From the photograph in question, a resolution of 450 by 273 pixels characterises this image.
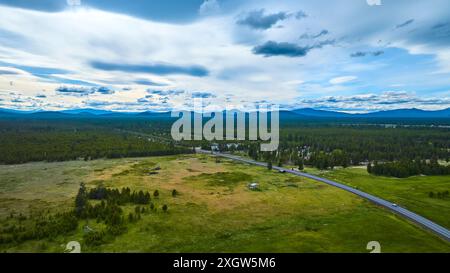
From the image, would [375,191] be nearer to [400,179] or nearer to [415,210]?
[415,210]

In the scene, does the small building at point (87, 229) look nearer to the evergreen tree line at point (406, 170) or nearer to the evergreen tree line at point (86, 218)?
the evergreen tree line at point (86, 218)

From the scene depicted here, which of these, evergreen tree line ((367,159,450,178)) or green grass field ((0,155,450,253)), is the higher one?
evergreen tree line ((367,159,450,178))

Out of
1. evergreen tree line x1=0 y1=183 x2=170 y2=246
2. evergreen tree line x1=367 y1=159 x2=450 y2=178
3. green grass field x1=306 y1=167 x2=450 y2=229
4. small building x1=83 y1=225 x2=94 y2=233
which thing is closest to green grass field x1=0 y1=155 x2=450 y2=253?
small building x1=83 y1=225 x2=94 y2=233

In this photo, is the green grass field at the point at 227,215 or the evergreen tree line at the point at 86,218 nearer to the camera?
the green grass field at the point at 227,215

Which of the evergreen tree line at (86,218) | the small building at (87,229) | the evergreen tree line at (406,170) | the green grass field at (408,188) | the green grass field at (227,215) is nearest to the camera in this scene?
the green grass field at (227,215)

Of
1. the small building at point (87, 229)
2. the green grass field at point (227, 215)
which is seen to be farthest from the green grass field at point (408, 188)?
the small building at point (87, 229)

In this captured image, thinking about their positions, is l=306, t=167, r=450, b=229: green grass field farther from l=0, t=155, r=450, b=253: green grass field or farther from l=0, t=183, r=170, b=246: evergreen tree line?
l=0, t=183, r=170, b=246: evergreen tree line
